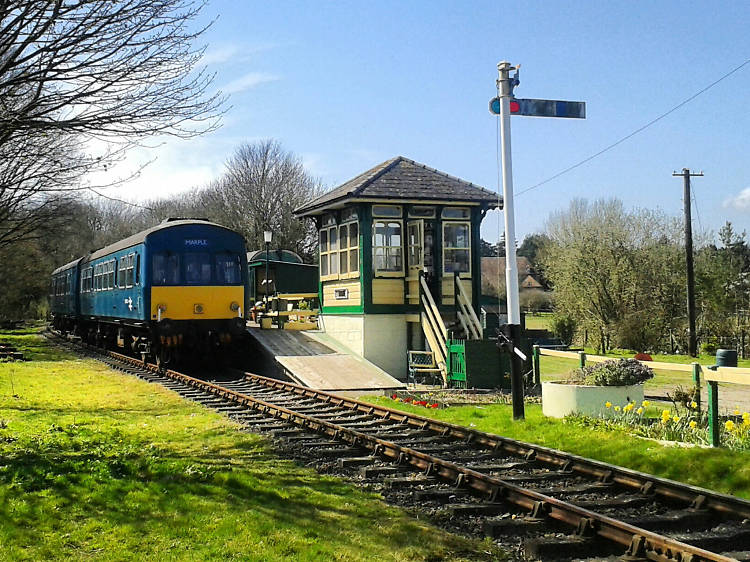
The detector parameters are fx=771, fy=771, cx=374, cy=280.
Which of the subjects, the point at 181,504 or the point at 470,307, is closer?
the point at 181,504

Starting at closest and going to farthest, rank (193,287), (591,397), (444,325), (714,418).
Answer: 1. (714,418)
2. (591,397)
3. (444,325)
4. (193,287)

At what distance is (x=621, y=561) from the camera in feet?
16.5

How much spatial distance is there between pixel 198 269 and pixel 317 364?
430 cm

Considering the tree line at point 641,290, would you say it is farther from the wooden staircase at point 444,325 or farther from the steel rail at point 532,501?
the steel rail at point 532,501

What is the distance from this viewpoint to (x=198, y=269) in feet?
62.6

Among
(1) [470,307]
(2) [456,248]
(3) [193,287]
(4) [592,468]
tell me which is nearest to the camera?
(4) [592,468]

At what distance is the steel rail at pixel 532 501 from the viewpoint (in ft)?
16.3

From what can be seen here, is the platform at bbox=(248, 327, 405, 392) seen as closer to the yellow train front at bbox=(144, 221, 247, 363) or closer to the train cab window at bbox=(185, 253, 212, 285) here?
the yellow train front at bbox=(144, 221, 247, 363)

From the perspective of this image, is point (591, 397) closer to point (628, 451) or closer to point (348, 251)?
point (628, 451)

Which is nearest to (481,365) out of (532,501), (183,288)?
(183,288)

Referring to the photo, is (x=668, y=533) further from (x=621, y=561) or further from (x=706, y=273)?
(x=706, y=273)

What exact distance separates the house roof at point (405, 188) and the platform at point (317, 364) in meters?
3.56

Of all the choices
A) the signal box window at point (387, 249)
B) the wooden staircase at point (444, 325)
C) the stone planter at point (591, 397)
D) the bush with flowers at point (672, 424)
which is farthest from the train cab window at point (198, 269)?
the bush with flowers at point (672, 424)

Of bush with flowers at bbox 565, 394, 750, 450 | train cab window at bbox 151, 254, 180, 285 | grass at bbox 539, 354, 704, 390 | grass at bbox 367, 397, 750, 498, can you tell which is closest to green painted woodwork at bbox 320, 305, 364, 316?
train cab window at bbox 151, 254, 180, 285
